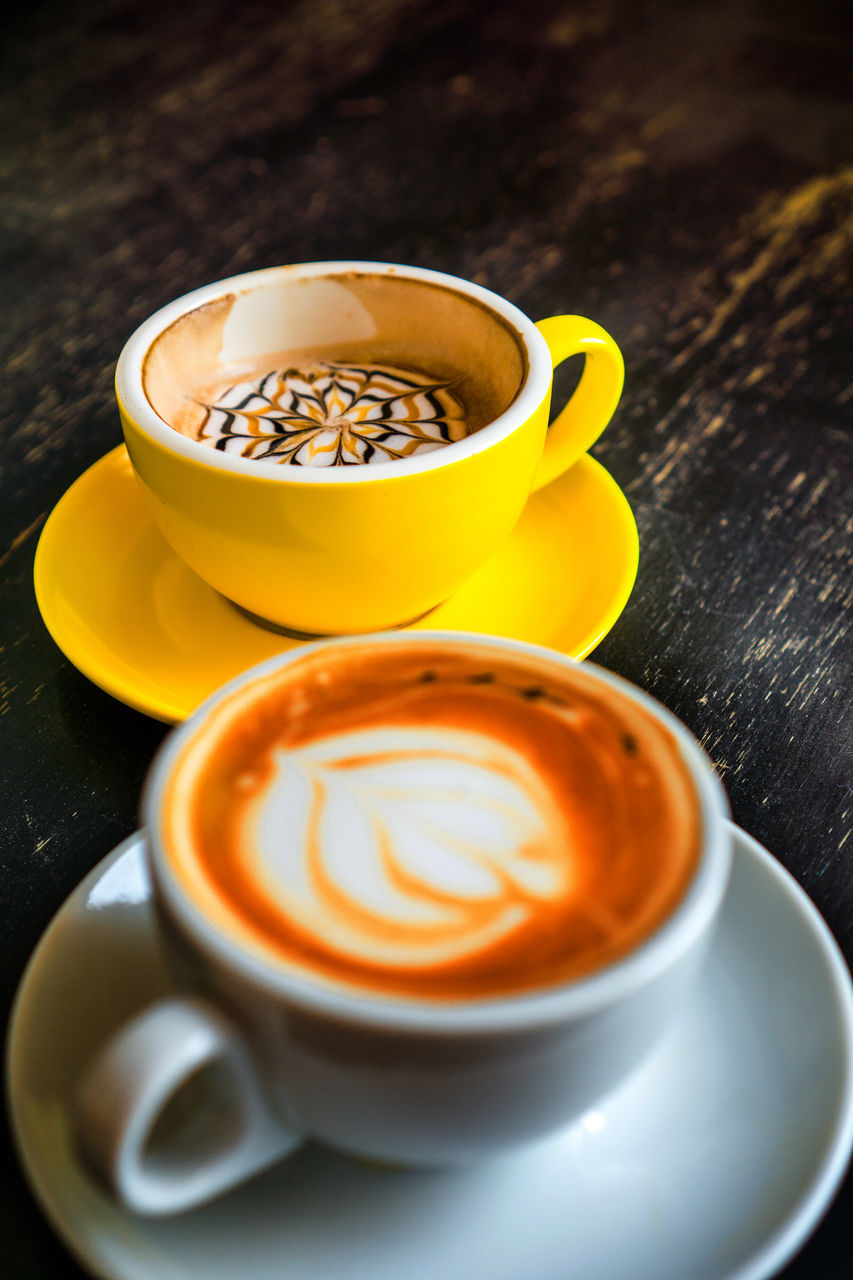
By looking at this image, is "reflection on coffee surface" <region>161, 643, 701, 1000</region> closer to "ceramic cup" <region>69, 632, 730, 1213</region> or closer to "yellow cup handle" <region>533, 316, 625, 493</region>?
"ceramic cup" <region>69, 632, 730, 1213</region>

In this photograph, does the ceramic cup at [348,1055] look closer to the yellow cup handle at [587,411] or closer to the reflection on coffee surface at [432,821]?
the reflection on coffee surface at [432,821]

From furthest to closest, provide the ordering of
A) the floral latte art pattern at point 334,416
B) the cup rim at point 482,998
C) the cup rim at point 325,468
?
the floral latte art pattern at point 334,416 < the cup rim at point 325,468 < the cup rim at point 482,998

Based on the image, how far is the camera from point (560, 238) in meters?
1.23

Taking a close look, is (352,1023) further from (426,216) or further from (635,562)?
(426,216)

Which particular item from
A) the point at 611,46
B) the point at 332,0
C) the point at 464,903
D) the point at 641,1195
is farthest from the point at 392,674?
the point at 332,0

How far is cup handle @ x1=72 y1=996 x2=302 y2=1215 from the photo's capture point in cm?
34

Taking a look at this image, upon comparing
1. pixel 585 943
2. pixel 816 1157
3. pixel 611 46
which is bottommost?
pixel 611 46

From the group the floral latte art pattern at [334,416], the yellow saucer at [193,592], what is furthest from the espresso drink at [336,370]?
the yellow saucer at [193,592]

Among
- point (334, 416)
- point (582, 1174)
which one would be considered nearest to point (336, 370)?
point (334, 416)

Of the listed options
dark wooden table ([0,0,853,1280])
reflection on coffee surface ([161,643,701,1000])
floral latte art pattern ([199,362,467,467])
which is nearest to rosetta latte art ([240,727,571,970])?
reflection on coffee surface ([161,643,701,1000])

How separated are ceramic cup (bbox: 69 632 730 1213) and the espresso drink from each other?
0.38 meters

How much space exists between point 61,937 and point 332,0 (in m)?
1.75

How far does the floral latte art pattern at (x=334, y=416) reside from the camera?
Result: 72 centimetres

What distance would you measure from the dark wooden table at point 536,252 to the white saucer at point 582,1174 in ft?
0.17
